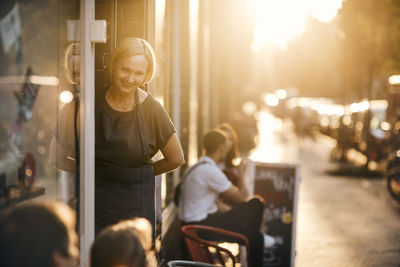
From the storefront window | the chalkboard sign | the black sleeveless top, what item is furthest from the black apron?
the chalkboard sign

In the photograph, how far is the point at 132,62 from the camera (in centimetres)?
275

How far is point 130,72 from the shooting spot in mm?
2760

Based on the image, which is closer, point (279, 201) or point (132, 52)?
point (132, 52)

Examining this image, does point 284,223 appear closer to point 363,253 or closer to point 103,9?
point 363,253

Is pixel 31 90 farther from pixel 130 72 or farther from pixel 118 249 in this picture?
pixel 118 249

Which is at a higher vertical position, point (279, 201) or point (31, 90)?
point (31, 90)

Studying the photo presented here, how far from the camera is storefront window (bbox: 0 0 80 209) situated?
3.69m

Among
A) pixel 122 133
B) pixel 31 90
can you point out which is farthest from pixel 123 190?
pixel 31 90

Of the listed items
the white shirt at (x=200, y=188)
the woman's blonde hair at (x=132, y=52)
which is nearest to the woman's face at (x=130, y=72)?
the woman's blonde hair at (x=132, y=52)

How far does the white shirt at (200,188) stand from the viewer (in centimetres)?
456

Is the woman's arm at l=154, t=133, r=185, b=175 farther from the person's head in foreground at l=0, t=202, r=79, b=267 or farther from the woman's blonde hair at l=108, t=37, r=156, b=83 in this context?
the person's head in foreground at l=0, t=202, r=79, b=267

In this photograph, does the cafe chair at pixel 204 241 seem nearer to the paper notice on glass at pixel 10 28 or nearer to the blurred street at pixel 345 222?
the blurred street at pixel 345 222

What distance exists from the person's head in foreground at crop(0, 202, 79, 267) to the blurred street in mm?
4458

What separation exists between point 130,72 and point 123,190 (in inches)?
24.3
